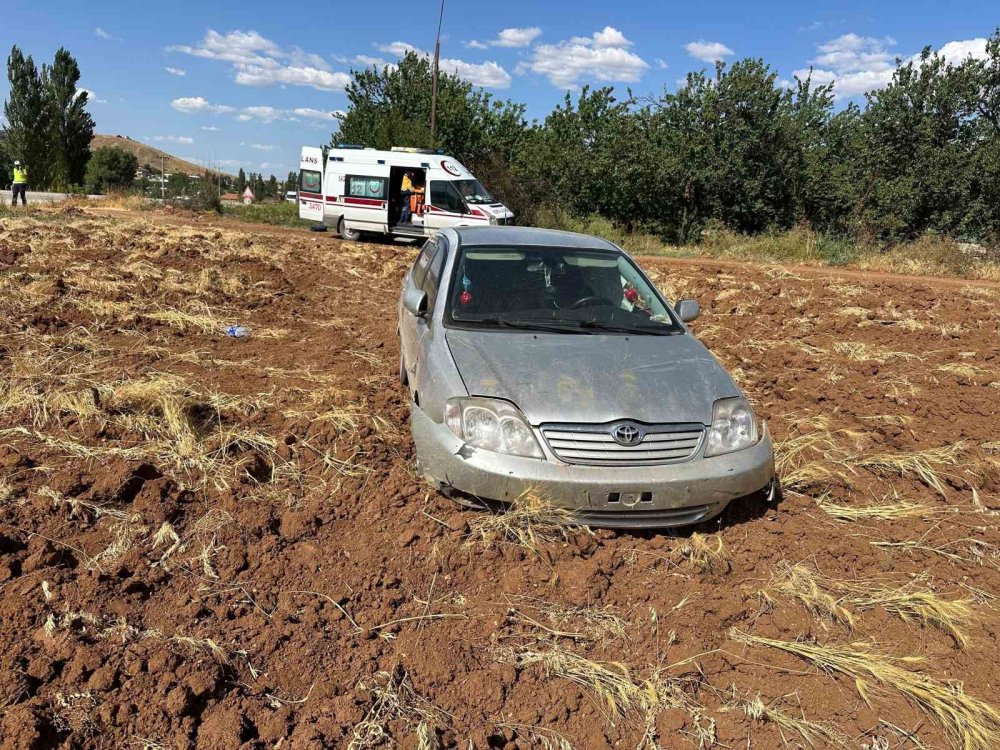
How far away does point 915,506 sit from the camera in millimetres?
4215

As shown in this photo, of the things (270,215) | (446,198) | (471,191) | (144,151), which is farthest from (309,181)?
(144,151)

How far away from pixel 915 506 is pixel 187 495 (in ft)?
13.9

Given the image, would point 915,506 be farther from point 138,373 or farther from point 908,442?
point 138,373

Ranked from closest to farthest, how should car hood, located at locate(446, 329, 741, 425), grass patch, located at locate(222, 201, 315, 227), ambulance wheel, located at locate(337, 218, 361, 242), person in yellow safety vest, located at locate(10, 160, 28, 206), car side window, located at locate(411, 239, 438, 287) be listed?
car hood, located at locate(446, 329, 741, 425) → car side window, located at locate(411, 239, 438, 287) → ambulance wheel, located at locate(337, 218, 361, 242) → person in yellow safety vest, located at locate(10, 160, 28, 206) → grass patch, located at locate(222, 201, 315, 227)

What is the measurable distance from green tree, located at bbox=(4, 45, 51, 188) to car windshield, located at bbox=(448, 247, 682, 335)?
57601 millimetres

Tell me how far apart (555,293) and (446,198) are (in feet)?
49.9

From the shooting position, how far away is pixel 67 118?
53.4 m

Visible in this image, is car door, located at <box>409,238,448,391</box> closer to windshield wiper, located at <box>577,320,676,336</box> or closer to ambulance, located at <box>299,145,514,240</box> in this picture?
windshield wiper, located at <box>577,320,676,336</box>

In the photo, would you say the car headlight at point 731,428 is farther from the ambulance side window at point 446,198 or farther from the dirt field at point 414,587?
the ambulance side window at point 446,198

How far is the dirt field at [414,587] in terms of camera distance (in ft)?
8.09

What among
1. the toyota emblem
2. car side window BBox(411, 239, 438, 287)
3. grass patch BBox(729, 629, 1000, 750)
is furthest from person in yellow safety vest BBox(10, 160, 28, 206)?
grass patch BBox(729, 629, 1000, 750)

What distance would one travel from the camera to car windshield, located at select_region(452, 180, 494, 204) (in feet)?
63.6

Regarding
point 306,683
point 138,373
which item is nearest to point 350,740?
point 306,683

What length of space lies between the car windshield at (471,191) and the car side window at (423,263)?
13.2 meters
